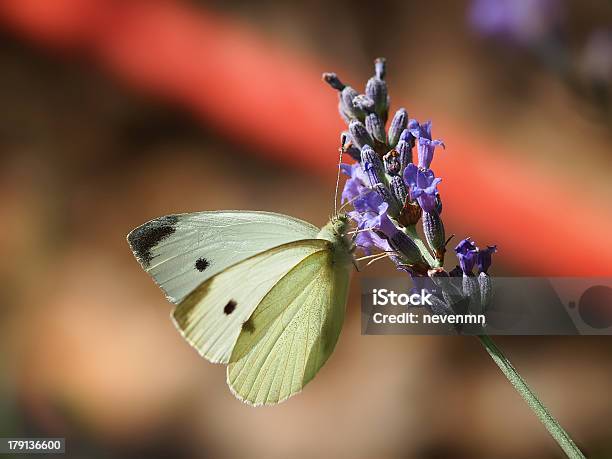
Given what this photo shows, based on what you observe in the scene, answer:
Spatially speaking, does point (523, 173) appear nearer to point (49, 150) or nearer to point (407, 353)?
point (407, 353)

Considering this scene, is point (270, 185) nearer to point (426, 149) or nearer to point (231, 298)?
point (231, 298)

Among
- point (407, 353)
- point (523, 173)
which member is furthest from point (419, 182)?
point (523, 173)

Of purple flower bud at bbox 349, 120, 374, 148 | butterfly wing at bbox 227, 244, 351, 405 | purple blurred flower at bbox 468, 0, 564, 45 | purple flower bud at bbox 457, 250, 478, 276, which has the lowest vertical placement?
butterfly wing at bbox 227, 244, 351, 405

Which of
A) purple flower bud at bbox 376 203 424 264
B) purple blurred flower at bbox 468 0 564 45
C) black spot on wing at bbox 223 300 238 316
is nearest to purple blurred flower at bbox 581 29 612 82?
purple blurred flower at bbox 468 0 564 45

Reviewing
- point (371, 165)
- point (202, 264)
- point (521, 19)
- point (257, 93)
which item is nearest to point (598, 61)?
point (521, 19)

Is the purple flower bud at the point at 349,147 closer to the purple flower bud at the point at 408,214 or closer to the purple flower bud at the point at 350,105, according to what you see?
the purple flower bud at the point at 350,105

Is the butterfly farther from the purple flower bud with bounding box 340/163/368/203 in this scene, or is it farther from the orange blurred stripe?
the orange blurred stripe
